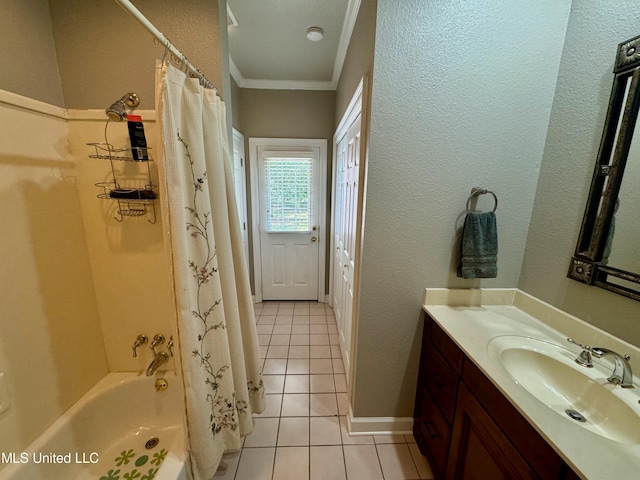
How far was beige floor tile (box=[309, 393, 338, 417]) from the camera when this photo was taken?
165 cm

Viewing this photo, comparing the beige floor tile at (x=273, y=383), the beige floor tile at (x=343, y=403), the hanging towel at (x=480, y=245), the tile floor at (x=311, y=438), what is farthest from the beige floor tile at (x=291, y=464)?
the hanging towel at (x=480, y=245)

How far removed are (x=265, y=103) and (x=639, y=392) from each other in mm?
3226

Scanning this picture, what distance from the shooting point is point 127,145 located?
123cm

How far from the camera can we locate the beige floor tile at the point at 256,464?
1280 millimetres

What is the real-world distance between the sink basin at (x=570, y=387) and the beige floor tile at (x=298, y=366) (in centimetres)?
148

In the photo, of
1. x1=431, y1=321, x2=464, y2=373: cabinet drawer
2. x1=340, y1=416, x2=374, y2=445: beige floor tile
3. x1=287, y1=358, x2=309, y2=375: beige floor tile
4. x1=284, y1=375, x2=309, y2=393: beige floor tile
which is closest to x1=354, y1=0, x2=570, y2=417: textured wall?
x1=431, y1=321, x2=464, y2=373: cabinet drawer

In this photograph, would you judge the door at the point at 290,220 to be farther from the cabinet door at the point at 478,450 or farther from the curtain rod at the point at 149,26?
the cabinet door at the point at 478,450

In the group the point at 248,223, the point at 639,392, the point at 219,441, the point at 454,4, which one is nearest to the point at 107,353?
the point at 219,441

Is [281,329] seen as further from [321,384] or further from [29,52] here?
[29,52]

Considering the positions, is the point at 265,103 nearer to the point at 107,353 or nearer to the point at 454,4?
the point at 454,4

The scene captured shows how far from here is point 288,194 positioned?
116 inches

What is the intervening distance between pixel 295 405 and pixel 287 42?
9.03 ft

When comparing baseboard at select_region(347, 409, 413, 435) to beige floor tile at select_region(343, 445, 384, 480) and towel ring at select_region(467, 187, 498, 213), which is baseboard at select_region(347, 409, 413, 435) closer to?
beige floor tile at select_region(343, 445, 384, 480)

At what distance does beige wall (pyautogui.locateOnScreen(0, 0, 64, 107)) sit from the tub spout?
133 cm
